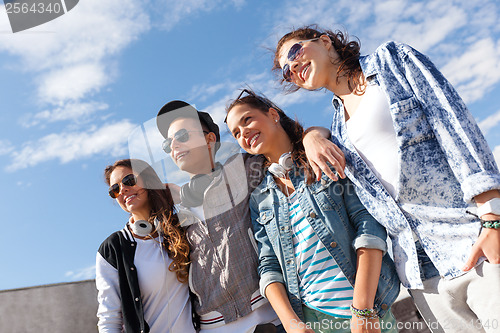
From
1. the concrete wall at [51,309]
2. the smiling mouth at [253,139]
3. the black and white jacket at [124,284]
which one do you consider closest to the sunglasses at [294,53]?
the smiling mouth at [253,139]

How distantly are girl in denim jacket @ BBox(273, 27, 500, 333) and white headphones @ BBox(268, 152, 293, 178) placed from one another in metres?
0.38

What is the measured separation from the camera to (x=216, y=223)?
3168 millimetres

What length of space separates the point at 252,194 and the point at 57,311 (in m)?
2.75

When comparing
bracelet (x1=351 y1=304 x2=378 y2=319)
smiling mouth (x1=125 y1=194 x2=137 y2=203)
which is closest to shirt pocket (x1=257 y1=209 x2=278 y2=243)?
bracelet (x1=351 y1=304 x2=378 y2=319)

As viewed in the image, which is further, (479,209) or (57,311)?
(57,311)

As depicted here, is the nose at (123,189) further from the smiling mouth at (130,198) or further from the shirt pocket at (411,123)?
the shirt pocket at (411,123)

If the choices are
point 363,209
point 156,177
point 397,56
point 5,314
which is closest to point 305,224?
point 363,209

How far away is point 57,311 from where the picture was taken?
4.38m

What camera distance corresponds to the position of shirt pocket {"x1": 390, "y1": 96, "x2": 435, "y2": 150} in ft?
7.61

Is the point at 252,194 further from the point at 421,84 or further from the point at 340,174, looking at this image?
the point at 421,84

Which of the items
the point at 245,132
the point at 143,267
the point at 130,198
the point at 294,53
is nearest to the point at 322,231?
the point at 245,132

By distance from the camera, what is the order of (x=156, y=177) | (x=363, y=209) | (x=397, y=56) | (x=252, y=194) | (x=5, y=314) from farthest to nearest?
1. (x=5, y=314)
2. (x=156, y=177)
3. (x=252, y=194)
4. (x=363, y=209)
5. (x=397, y=56)

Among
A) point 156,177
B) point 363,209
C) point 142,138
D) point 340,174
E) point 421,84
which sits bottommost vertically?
point 363,209

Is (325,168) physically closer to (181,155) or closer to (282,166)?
(282,166)
